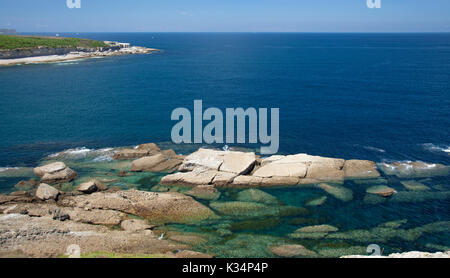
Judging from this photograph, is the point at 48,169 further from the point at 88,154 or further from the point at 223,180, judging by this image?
the point at 223,180

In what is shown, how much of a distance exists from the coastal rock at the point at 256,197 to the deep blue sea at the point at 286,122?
927 millimetres

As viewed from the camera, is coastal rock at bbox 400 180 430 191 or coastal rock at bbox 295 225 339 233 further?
coastal rock at bbox 400 180 430 191

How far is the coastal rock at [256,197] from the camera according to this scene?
41.1m

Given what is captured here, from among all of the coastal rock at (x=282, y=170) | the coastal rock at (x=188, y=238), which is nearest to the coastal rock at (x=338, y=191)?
the coastal rock at (x=282, y=170)

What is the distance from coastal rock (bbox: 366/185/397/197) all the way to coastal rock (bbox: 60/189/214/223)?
2074 centimetres

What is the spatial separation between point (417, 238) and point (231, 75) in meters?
96.4

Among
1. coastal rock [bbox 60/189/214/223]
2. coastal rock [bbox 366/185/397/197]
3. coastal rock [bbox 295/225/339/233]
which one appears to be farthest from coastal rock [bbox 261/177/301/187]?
coastal rock [bbox 295/225/339/233]

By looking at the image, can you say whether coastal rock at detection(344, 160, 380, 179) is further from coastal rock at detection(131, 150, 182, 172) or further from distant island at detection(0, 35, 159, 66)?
distant island at detection(0, 35, 159, 66)

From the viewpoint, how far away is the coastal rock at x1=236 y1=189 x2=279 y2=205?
4112 cm

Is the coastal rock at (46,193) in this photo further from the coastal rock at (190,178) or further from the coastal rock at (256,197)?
the coastal rock at (256,197)

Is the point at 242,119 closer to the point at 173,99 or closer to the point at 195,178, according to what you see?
the point at 173,99

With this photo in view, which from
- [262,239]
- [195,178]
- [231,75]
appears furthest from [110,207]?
[231,75]

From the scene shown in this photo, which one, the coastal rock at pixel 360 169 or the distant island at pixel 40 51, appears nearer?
the coastal rock at pixel 360 169

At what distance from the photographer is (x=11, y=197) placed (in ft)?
129
